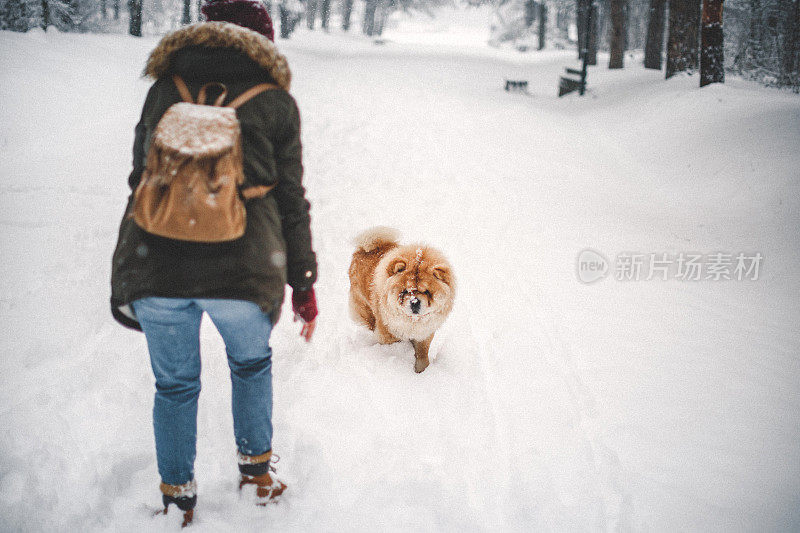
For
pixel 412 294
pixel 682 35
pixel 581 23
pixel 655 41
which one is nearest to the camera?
pixel 412 294

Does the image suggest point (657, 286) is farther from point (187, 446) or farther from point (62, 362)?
point (62, 362)

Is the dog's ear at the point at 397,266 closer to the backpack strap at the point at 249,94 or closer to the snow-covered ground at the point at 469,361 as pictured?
the snow-covered ground at the point at 469,361

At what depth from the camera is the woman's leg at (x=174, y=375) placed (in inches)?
63.7

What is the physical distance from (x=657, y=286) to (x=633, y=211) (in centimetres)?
258

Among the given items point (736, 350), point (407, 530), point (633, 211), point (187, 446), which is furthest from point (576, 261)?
point (187, 446)

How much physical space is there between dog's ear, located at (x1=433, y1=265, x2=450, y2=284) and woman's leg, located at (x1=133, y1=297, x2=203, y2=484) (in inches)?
72.3

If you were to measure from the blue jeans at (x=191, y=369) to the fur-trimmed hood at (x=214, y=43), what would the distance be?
2.86 feet

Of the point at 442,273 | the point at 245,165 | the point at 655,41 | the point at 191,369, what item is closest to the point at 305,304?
the point at 191,369

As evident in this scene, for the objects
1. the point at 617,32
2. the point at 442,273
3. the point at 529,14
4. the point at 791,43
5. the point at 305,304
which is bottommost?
the point at 442,273

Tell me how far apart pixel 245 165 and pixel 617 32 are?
70.6 ft

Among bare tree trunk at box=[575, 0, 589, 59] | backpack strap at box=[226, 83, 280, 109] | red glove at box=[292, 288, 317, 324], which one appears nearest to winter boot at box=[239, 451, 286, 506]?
red glove at box=[292, 288, 317, 324]

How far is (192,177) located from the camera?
145 centimetres

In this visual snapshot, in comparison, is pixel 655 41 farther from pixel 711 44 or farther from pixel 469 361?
pixel 469 361

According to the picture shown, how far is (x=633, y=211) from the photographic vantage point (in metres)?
7.23
